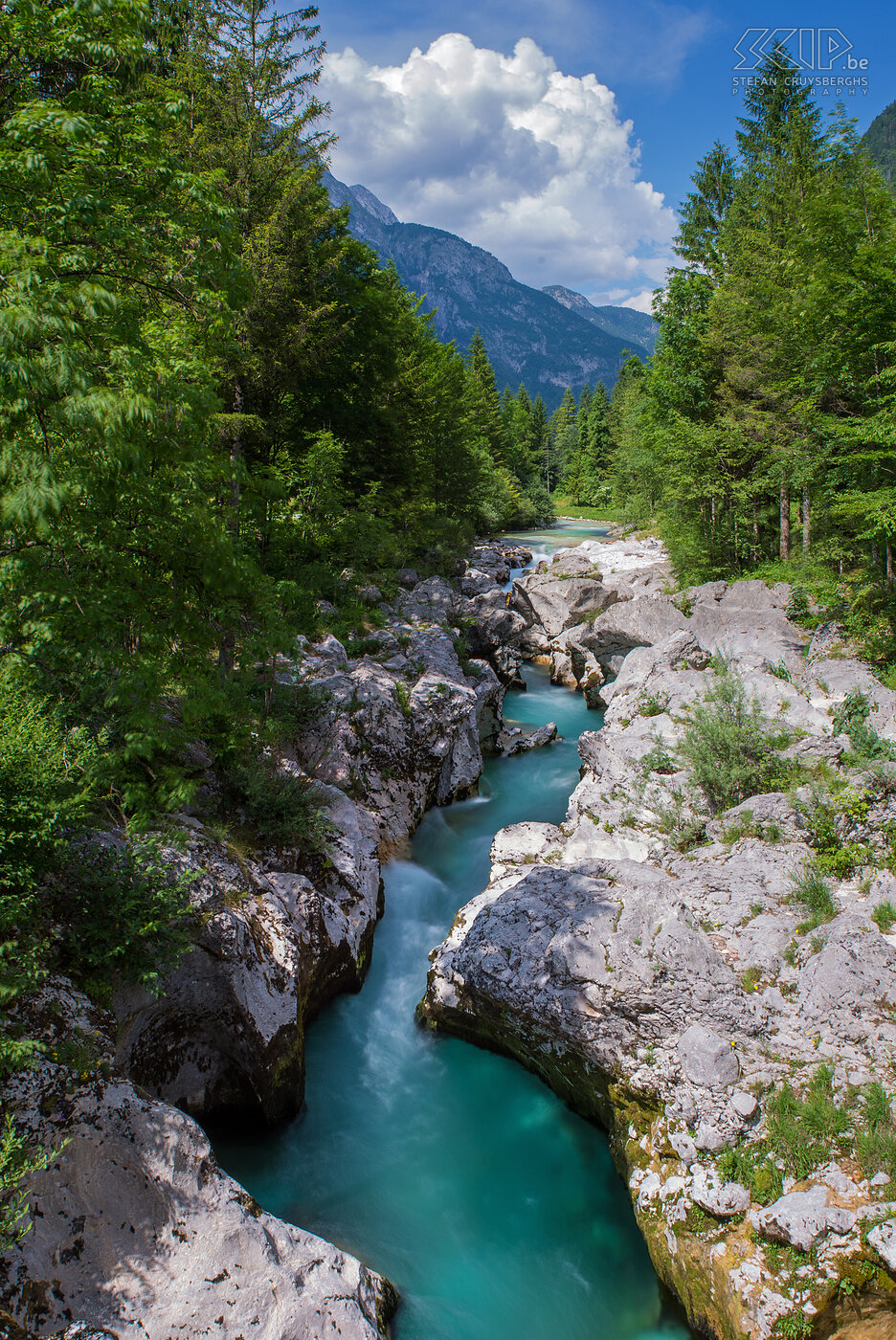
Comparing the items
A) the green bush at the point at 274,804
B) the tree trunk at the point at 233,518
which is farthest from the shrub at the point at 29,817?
the green bush at the point at 274,804

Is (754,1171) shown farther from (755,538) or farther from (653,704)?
(755,538)

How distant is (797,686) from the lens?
11766 mm

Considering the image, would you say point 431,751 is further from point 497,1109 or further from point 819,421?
point 819,421

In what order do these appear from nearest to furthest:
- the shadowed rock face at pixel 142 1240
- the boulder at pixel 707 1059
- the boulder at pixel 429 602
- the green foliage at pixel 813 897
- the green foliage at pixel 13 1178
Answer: the green foliage at pixel 13 1178 → the shadowed rock face at pixel 142 1240 → the boulder at pixel 707 1059 → the green foliage at pixel 813 897 → the boulder at pixel 429 602

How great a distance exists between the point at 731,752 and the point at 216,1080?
8.43 metres

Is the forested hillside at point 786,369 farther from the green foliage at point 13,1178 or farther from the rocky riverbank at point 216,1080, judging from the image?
the green foliage at point 13,1178

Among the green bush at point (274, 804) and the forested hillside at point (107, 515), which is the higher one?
the forested hillside at point (107, 515)

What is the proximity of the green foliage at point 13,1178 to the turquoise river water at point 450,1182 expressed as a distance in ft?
10.6

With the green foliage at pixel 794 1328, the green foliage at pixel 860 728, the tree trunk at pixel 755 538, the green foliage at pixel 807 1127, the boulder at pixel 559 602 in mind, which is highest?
the tree trunk at pixel 755 538

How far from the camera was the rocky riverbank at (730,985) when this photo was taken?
4.62 meters

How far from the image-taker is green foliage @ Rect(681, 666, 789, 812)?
9.46 m

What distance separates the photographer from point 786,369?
1656 cm

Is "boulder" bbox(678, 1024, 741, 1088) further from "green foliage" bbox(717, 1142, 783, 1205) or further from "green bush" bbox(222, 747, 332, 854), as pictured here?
"green bush" bbox(222, 747, 332, 854)

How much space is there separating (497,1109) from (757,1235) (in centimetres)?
311
